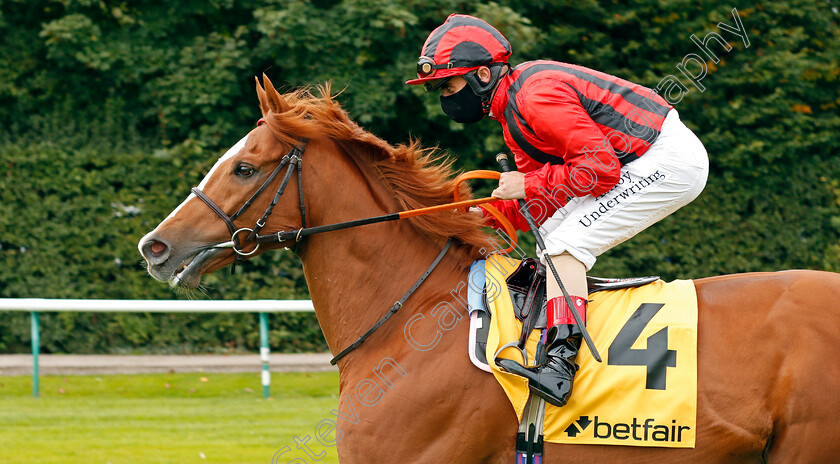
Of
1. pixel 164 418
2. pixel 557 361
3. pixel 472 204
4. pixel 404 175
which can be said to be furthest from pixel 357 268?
pixel 164 418

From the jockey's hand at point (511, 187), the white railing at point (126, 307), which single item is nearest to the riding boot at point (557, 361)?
the jockey's hand at point (511, 187)

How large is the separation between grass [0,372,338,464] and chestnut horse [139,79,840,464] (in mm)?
Answer: 1841

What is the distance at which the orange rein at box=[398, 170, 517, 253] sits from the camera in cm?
357

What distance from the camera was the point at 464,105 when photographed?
3656 mm

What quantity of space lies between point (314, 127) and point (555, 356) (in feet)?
4.53

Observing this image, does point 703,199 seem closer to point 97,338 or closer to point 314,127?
point 97,338

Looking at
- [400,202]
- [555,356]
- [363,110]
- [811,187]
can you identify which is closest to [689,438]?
[555,356]

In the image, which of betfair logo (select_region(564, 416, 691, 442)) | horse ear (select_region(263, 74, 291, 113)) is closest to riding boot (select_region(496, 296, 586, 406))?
betfair logo (select_region(564, 416, 691, 442))

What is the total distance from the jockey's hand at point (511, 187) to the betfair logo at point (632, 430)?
92 centimetres

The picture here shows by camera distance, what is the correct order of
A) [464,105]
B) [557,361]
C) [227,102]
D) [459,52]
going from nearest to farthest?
[557,361] → [459,52] → [464,105] → [227,102]

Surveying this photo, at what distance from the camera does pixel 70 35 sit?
398 inches

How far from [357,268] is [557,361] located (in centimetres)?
94

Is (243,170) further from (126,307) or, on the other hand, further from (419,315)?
(126,307)

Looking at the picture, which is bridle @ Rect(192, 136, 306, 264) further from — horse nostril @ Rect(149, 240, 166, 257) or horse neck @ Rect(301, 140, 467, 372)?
horse nostril @ Rect(149, 240, 166, 257)
